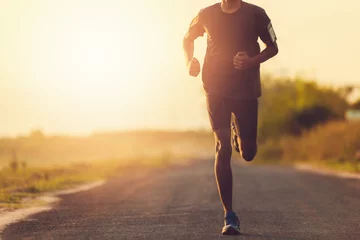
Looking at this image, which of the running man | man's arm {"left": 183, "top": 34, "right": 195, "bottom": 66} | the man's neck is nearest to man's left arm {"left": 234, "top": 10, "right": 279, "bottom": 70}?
the running man

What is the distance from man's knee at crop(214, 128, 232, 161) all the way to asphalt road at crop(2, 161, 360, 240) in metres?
0.74

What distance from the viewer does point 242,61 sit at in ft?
23.2

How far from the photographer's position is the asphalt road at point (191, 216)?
7023 mm

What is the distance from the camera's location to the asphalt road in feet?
23.0

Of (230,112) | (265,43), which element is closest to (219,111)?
(230,112)

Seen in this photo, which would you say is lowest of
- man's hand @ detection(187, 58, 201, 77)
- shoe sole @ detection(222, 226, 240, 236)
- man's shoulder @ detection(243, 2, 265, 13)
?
shoe sole @ detection(222, 226, 240, 236)

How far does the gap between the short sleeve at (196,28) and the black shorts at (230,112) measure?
0.72 meters

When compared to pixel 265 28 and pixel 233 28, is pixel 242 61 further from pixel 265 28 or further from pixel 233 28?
pixel 265 28

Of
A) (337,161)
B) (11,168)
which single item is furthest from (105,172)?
(337,161)

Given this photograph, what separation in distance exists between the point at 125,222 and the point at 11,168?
12.4m

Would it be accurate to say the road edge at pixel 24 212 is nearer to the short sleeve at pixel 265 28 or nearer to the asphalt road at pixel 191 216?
the asphalt road at pixel 191 216

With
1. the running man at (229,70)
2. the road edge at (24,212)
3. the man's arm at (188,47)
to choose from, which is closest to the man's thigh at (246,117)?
the running man at (229,70)

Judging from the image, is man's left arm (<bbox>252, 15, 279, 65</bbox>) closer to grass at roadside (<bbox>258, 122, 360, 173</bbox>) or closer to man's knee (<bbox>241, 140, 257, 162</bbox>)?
man's knee (<bbox>241, 140, 257, 162</bbox>)

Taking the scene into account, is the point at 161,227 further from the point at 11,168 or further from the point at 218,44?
the point at 11,168
